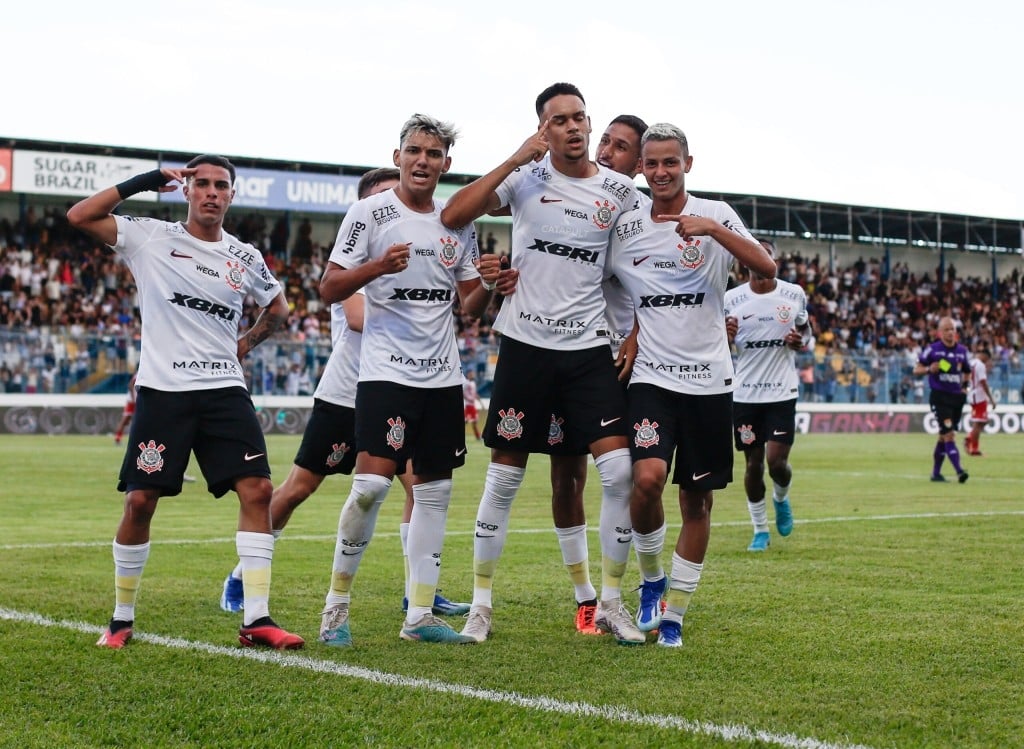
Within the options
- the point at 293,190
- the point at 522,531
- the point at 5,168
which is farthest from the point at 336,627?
the point at 293,190

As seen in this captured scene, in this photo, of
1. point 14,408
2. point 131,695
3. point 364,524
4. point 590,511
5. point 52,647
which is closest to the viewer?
point 131,695

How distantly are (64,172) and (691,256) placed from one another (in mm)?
37450

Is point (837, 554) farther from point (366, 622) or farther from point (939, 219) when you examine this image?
point (939, 219)

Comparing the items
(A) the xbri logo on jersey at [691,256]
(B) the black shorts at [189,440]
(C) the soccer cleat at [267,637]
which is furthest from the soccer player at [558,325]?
(B) the black shorts at [189,440]

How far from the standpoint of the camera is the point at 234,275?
6.29 metres

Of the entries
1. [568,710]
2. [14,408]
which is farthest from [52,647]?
[14,408]

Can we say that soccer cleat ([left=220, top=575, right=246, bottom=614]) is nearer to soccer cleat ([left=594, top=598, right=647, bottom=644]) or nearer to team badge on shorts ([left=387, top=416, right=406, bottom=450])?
team badge on shorts ([left=387, top=416, right=406, bottom=450])

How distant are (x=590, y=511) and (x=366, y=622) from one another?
24.4ft

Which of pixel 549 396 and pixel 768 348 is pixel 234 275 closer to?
pixel 549 396

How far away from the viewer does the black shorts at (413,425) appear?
6125 mm

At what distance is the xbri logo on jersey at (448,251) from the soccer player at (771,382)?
16.6 ft

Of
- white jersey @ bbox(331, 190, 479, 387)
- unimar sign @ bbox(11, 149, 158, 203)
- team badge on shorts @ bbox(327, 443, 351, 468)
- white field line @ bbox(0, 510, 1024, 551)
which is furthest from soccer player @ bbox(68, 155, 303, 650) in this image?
unimar sign @ bbox(11, 149, 158, 203)

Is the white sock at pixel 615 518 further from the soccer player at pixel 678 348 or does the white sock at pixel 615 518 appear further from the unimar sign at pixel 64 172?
the unimar sign at pixel 64 172

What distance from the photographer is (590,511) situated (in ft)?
45.8
